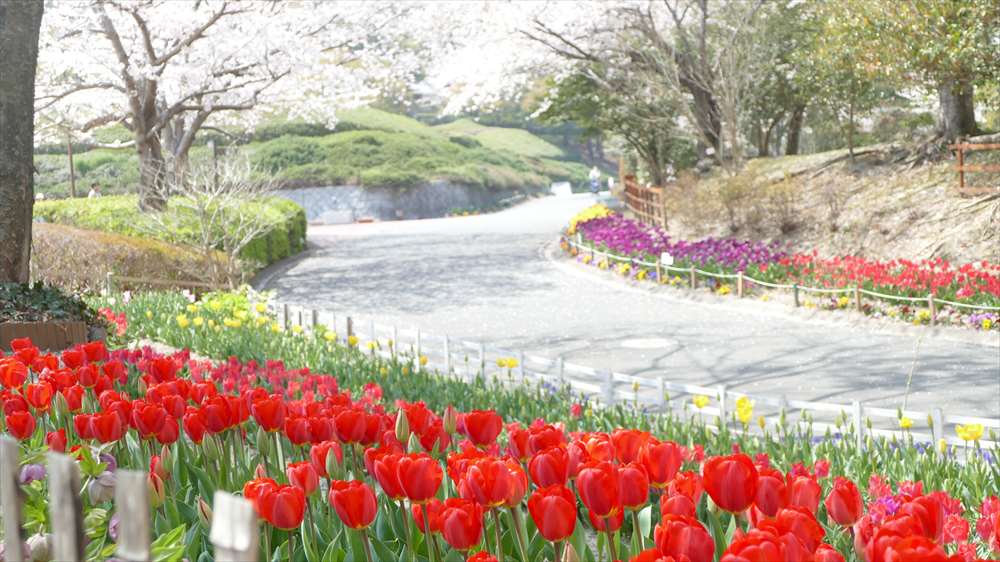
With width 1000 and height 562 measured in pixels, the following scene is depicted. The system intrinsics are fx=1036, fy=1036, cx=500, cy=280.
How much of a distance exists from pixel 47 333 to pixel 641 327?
10.3 metres

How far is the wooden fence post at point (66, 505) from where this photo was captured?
1196 millimetres

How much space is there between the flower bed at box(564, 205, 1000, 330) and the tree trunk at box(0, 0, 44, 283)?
39.0ft

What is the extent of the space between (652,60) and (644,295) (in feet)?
37.2

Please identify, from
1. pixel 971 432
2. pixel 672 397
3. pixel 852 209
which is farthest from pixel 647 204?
pixel 971 432

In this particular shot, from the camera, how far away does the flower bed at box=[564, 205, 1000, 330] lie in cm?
1505

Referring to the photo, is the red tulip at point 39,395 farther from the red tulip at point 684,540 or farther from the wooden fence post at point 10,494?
the red tulip at point 684,540

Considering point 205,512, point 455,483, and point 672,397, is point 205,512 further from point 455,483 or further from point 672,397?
point 672,397

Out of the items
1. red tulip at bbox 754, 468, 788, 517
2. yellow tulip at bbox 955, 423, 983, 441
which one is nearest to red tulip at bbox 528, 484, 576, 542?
red tulip at bbox 754, 468, 788, 517

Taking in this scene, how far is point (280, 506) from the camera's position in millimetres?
2125

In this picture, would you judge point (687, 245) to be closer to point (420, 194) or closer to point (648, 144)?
point (648, 144)

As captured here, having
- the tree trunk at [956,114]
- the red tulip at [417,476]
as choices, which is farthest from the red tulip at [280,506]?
the tree trunk at [956,114]

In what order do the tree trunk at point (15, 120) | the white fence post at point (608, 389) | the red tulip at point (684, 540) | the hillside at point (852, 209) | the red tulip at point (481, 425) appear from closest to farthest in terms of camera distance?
the red tulip at point (684, 540) < the red tulip at point (481, 425) < the tree trunk at point (15, 120) < the white fence post at point (608, 389) < the hillside at point (852, 209)

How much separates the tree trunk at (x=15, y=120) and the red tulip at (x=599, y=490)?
765 centimetres

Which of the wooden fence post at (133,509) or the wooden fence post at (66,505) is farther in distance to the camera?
the wooden fence post at (66,505)
